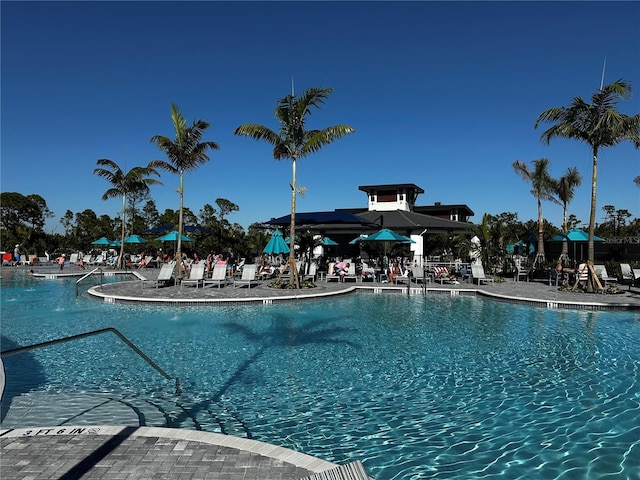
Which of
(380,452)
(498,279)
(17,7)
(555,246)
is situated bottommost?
(380,452)

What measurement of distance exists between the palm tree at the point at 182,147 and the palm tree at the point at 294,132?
3.02 metres

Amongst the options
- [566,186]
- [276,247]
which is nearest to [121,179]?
[276,247]

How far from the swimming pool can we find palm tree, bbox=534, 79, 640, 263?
23.6 ft

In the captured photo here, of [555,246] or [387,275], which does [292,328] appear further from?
[555,246]

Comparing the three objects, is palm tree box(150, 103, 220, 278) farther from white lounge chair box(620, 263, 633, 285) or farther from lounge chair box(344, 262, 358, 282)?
white lounge chair box(620, 263, 633, 285)

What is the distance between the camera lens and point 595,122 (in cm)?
1534

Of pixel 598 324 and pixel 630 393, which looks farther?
pixel 598 324

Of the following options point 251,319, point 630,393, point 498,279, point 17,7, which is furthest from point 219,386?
point 498,279

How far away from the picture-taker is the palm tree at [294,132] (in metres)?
15.9

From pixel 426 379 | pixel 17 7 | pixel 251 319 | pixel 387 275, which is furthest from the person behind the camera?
pixel 387 275

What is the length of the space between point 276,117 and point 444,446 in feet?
47.5

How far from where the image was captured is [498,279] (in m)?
20.2

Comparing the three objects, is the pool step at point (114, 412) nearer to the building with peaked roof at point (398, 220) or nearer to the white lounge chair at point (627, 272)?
the building with peaked roof at point (398, 220)

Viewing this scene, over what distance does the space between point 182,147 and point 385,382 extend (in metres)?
15.3
